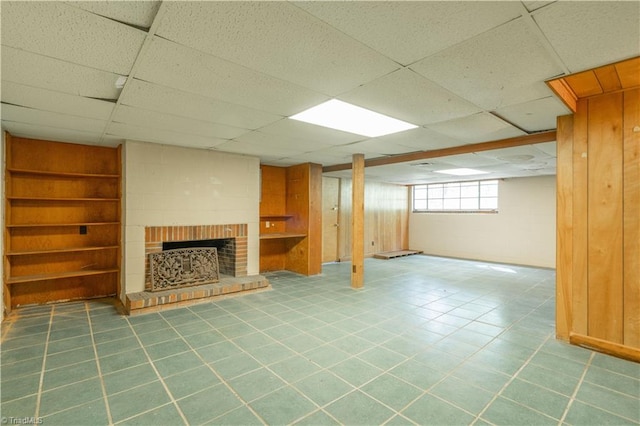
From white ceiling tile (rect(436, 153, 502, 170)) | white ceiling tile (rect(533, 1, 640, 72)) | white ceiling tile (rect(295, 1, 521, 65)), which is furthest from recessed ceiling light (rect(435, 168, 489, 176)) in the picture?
white ceiling tile (rect(295, 1, 521, 65))

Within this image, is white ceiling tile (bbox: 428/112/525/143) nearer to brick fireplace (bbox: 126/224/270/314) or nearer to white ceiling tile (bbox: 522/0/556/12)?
white ceiling tile (bbox: 522/0/556/12)

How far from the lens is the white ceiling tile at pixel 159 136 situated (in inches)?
144

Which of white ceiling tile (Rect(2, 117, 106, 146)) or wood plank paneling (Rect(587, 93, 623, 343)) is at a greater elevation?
white ceiling tile (Rect(2, 117, 106, 146))

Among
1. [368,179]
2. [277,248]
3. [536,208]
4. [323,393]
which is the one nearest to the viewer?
[323,393]

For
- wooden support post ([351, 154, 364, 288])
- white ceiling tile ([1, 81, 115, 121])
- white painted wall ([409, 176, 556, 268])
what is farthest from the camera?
white painted wall ([409, 176, 556, 268])

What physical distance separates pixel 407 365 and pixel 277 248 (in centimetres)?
456

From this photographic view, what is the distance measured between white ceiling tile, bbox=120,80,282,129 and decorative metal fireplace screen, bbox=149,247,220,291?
2.34m

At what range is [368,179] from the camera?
8.83 m

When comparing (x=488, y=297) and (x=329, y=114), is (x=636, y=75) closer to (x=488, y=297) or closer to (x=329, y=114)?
(x=329, y=114)

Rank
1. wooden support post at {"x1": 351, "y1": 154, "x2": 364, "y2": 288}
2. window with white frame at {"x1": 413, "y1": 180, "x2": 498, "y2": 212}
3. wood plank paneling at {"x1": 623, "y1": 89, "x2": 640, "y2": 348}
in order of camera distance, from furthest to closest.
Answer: window with white frame at {"x1": 413, "y1": 180, "x2": 498, "y2": 212}, wooden support post at {"x1": 351, "y1": 154, "x2": 364, "y2": 288}, wood plank paneling at {"x1": 623, "y1": 89, "x2": 640, "y2": 348}

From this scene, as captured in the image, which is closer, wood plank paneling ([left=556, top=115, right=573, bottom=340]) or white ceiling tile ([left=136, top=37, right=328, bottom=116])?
white ceiling tile ([left=136, top=37, right=328, bottom=116])

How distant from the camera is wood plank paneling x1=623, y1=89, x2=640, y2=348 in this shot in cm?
276

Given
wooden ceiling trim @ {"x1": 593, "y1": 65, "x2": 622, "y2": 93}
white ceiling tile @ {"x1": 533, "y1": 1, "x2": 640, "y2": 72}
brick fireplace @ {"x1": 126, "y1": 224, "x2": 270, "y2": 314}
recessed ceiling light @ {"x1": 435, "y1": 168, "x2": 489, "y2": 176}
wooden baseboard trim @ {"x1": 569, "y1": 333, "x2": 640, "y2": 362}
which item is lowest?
wooden baseboard trim @ {"x1": 569, "y1": 333, "x2": 640, "y2": 362}

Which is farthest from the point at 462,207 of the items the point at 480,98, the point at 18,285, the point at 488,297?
the point at 18,285
